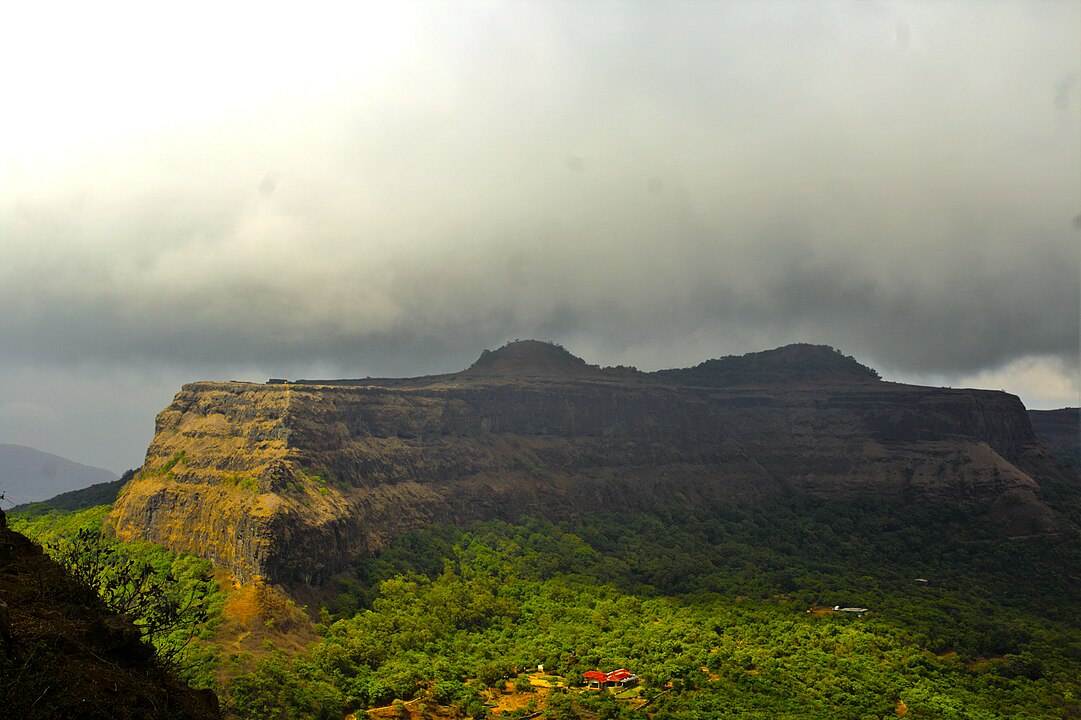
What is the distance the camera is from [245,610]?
9138 centimetres

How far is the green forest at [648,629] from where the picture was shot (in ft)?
263

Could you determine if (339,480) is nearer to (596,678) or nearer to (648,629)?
(648,629)

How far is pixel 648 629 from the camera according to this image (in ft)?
352

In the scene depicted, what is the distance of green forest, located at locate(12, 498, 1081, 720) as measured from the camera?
3157 inches

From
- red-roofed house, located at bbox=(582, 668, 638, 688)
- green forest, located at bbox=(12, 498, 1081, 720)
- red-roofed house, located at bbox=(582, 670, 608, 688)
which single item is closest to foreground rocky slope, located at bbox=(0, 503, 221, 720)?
green forest, located at bbox=(12, 498, 1081, 720)

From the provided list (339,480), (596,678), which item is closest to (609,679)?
(596,678)

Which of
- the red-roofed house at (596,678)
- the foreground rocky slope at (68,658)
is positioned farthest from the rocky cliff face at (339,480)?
the foreground rocky slope at (68,658)

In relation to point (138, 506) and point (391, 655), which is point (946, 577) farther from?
point (138, 506)

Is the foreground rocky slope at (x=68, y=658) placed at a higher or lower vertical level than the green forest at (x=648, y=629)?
higher

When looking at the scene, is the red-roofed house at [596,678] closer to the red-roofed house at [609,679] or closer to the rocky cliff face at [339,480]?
the red-roofed house at [609,679]

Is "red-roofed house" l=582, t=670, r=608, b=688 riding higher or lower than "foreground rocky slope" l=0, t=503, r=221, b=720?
lower

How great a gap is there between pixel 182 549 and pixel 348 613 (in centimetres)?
2832

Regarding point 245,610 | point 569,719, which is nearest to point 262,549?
point 245,610

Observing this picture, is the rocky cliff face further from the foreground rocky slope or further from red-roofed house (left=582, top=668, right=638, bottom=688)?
the foreground rocky slope
